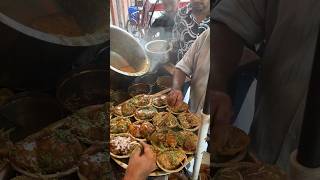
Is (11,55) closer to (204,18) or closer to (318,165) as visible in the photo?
(204,18)

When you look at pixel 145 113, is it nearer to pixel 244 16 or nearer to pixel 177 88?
pixel 177 88

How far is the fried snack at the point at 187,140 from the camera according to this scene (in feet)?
2.58

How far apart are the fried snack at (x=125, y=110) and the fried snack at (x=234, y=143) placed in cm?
22

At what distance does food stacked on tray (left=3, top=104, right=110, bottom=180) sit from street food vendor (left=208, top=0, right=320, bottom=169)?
0.82 ft

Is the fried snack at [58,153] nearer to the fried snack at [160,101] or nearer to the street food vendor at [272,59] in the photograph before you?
the fried snack at [160,101]

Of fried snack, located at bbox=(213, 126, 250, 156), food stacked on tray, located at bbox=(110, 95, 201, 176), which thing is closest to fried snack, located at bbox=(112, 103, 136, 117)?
food stacked on tray, located at bbox=(110, 95, 201, 176)

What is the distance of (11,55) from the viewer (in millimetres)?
738

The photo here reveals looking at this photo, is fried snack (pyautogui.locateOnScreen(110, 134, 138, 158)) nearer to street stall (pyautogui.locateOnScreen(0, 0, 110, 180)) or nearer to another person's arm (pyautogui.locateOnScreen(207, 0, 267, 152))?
street stall (pyautogui.locateOnScreen(0, 0, 110, 180))

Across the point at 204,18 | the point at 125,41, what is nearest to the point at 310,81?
the point at 204,18

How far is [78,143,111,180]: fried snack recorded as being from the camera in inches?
30.7

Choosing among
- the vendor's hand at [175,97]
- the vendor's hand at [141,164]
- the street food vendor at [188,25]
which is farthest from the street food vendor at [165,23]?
the vendor's hand at [141,164]

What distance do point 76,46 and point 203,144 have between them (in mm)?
333

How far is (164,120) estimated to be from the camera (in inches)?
30.8

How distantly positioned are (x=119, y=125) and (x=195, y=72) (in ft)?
0.61
